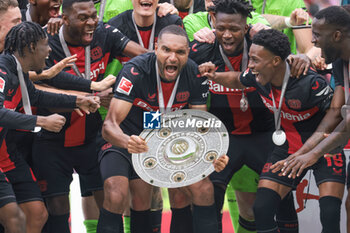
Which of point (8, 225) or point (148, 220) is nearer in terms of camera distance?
point (8, 225)

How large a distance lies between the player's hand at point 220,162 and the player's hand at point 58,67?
4.26 feet

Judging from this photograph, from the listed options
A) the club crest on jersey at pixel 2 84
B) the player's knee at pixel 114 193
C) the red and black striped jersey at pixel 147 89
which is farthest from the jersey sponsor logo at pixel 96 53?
the player's knee at pixel 114 193

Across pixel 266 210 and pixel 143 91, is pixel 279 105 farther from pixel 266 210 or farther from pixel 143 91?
pixel 143 91

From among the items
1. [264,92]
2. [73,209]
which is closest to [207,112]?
[264,92]

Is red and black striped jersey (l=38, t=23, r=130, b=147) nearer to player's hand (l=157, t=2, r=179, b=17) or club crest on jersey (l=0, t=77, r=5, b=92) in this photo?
player's hand (l=157, t=2, r=179, b=17)

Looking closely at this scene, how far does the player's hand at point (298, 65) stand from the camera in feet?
16.9

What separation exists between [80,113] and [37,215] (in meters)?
0.82

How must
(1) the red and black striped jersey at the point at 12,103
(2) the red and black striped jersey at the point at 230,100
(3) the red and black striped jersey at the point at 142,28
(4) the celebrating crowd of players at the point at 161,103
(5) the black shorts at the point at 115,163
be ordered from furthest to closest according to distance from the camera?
1. (3) the red and black striped jersey at the point at 142,28
2. (2) the red and black striped jersey at the point at 230,100
3. (5) the black shorts at the point at 115,163
4. (4) the celebrating crowd of players at the point at 161,103
5. (1) the red and black striped jersey at the point at 12,103

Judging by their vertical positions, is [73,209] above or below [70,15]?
below

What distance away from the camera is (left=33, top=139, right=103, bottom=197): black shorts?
18.3 feet

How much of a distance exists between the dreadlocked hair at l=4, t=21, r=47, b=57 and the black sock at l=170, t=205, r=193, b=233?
1.68 meters

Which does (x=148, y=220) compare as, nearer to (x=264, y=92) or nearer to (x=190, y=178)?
(x=190, y=178)

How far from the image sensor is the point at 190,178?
5.22 meters

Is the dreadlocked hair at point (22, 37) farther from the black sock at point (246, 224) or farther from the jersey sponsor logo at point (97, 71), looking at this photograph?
the black sock at point (246, 224)
